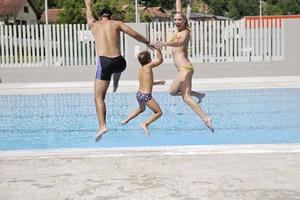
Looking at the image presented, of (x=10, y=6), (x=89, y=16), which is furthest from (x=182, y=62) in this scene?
(x=10, y=6)

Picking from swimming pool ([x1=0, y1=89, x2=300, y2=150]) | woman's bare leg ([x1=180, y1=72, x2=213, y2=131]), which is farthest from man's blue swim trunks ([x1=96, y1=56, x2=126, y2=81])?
swimming pool ([x1=0, y1=89, x2=300, y2=150])

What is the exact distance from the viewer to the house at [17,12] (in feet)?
175

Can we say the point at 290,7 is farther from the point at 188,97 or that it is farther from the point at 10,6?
the point at 188,97

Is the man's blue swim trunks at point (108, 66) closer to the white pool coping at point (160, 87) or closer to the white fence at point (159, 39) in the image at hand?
the white pool coping at point (160, 87)

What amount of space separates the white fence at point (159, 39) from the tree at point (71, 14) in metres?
25.5

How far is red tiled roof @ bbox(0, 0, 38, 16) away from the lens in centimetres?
5491

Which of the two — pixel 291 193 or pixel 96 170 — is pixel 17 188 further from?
pixel 291 193

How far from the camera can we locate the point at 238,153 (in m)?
6.00

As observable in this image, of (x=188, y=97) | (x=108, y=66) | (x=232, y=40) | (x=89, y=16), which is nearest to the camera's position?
(x=108, y=66)

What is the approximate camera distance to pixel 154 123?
10.4 meters

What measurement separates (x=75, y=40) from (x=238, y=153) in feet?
46.7

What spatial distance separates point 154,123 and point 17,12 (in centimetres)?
5050

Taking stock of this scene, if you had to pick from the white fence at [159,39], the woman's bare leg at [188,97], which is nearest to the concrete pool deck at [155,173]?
the woman's bare leg at [188,97]

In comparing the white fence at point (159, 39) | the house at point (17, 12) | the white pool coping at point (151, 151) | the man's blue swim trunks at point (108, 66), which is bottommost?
the white pool coping at point (151, 151)
